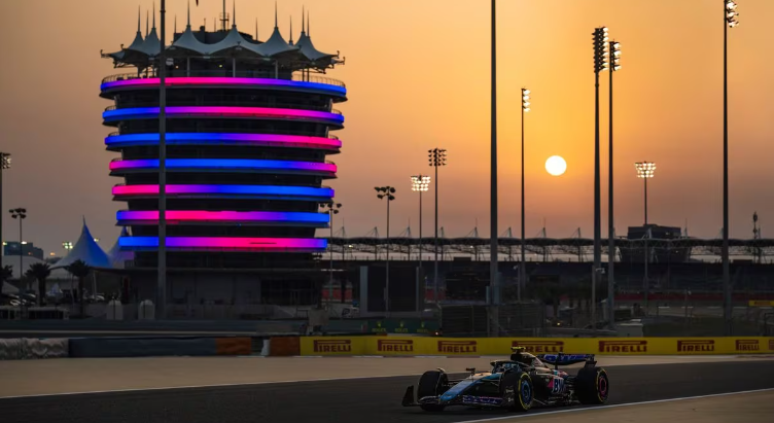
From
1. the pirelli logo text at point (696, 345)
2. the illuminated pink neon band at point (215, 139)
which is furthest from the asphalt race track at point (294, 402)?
the illuminated pink neon band at point (215, 139)

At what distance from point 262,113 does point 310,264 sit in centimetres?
2089

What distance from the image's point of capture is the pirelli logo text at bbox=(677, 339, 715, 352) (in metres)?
55.2

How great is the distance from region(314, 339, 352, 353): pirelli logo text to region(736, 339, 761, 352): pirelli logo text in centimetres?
1992

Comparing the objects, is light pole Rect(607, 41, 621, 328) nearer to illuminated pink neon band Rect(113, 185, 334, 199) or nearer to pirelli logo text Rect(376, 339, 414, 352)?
pirelli logo text Rect(376, 339, 414, 352)

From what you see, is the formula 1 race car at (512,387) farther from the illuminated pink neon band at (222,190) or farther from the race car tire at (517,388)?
the illuminated pink neon band at (222,190)

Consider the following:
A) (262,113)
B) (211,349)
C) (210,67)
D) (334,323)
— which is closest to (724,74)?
(211,349)

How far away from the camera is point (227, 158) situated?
13338 centimetres

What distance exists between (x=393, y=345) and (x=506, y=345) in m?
5.42

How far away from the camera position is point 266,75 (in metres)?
141

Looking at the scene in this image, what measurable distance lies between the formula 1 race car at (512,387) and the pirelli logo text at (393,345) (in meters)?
25.2

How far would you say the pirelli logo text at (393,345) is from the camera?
2095 inches

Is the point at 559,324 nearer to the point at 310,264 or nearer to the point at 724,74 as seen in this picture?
the point at 724,74

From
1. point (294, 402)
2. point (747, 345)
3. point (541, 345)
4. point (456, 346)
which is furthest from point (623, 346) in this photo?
point (294, 402)

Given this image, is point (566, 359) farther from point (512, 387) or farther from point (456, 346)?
point (456, 346)
